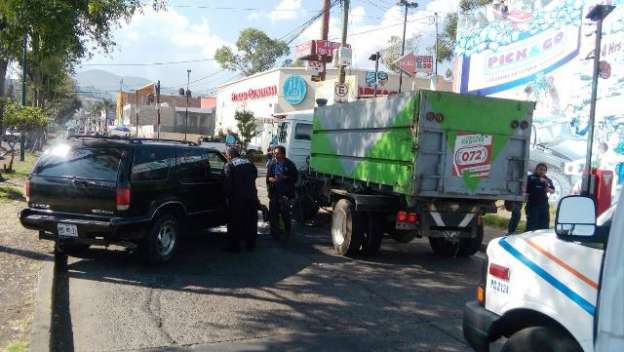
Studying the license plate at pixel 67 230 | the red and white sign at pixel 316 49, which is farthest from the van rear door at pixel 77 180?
the red and white sign at pixel 316 49

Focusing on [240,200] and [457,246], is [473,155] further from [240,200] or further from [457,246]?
[240,200]

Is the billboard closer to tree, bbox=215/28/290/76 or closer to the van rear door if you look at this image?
the van rear door

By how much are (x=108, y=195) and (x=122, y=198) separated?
176mm

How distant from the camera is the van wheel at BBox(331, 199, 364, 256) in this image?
920 centimetres

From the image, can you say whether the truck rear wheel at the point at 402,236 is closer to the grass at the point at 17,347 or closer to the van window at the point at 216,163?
the van window at the point at 216,163

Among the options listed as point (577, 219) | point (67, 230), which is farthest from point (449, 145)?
point (577, 219)

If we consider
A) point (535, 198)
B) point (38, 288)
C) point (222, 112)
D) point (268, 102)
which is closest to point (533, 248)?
point (38, 288)

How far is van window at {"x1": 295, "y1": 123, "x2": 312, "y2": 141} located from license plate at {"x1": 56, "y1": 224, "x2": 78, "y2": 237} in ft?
25.7

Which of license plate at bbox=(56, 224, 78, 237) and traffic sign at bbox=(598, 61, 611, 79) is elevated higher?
traffic sign at bbox=(598, 61, 611, 79)

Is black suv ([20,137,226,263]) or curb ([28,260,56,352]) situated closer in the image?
curb ([28,260,56,352])

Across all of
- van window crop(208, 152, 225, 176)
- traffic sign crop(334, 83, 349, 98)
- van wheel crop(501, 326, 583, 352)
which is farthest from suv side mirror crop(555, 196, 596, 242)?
traffic sign crop(334, 83, 349, 98)

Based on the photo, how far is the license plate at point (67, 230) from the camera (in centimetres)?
756

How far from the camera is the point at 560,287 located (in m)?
3.24

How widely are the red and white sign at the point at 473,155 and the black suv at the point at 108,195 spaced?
12.8ft
